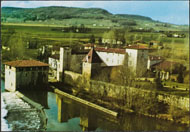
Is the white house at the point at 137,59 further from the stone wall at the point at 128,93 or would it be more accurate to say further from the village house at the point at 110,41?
the village house at the point at 110,41

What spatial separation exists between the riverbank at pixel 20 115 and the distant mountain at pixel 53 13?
6.43 ft

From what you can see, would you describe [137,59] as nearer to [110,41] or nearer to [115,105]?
[115,105]

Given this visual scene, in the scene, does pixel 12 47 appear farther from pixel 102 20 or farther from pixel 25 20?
pixel 102 20

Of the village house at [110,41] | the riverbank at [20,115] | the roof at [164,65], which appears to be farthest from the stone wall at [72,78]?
the roof at [164,65]

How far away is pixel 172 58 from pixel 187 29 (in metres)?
1.31

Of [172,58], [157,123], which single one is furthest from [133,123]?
[172,58]

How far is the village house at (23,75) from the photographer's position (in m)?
7.38

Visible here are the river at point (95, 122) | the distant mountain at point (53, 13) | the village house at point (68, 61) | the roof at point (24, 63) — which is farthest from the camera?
the village house at point (68, 61)

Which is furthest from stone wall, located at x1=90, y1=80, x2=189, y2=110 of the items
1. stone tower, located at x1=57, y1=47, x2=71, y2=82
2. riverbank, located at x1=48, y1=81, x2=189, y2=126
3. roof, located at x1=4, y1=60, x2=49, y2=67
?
roof, located at x1=4, y1=60, x2=49, y2=67

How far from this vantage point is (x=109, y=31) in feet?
31.9

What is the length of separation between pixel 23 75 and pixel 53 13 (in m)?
1.70

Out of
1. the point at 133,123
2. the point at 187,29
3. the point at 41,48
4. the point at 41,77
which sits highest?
the point at 187,29

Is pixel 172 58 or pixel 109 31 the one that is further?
pixel 172 58

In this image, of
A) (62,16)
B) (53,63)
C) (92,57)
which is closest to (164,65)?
(92,57)
